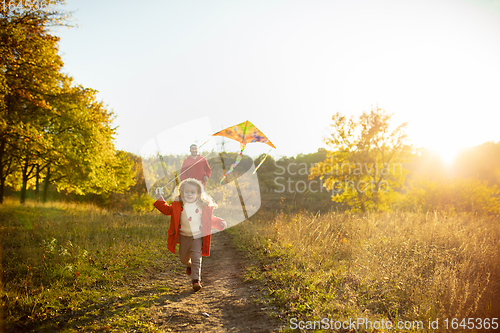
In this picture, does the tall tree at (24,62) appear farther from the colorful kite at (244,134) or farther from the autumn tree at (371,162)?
the autumn tree at (371,162)

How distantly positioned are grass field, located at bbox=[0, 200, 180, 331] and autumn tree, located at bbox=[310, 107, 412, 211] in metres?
13.7

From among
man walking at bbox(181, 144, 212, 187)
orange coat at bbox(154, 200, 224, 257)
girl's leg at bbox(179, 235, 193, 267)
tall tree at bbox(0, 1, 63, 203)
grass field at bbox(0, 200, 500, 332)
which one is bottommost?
grass field at bbox(0, 200, 500, 332)

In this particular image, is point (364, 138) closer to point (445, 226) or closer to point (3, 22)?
point (445, 226)

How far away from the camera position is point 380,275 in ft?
14.9

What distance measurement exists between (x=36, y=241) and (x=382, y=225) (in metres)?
11.3

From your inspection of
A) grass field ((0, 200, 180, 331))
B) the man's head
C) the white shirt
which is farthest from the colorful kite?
grass field ((0, 200, 180, 331))

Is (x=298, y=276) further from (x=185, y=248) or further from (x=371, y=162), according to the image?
(x=371, y=162)

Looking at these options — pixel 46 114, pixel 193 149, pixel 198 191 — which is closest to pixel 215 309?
pixel 198 191

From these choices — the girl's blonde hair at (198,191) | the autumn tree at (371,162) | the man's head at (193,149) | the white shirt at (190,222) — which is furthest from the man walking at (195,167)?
the autumn tree at (371,162)

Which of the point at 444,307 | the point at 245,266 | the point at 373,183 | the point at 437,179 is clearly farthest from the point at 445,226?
the point at 437,179

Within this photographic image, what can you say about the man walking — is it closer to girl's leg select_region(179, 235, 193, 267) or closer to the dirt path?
girl's leg select_region(179, 235, 193, 267)

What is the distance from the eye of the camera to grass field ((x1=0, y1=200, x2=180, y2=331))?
11.0ft

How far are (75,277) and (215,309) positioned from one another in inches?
120

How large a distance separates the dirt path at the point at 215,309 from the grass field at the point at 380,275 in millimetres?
376
